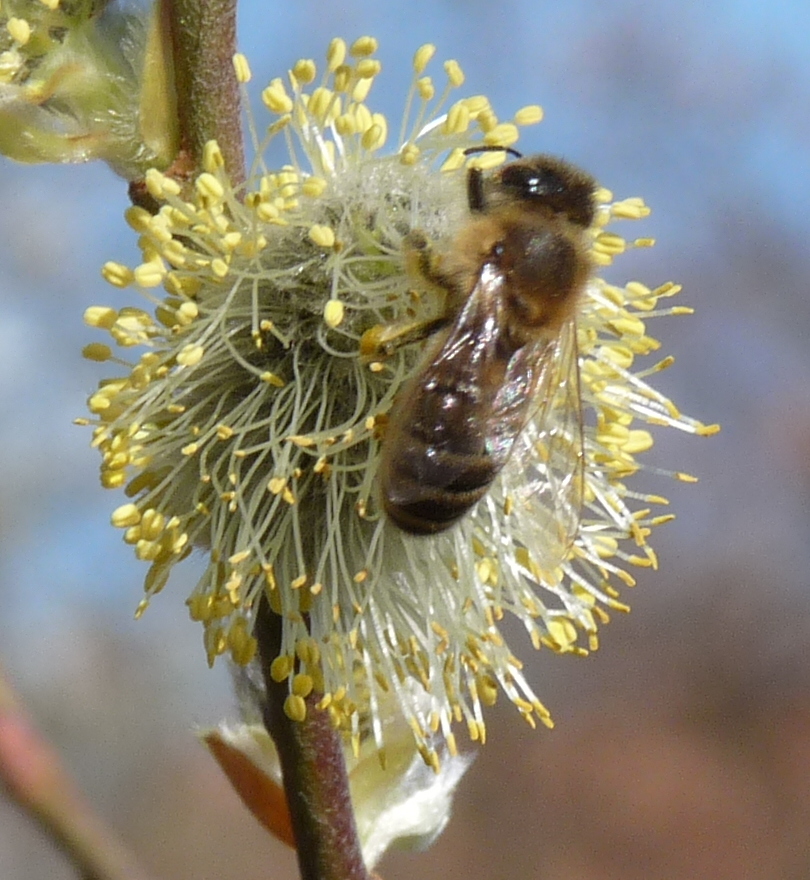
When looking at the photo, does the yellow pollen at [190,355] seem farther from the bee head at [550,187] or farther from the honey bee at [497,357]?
the bee head at [550,187]

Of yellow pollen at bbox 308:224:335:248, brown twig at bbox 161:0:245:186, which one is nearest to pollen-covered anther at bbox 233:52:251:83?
brown twig at bbox 161:0:245:186

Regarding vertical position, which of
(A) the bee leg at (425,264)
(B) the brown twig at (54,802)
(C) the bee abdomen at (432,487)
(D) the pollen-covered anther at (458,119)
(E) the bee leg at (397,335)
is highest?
(D) the pollen-covered anther at (458,119)

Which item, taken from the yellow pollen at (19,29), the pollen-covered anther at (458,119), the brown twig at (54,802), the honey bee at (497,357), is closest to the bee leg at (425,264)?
the honey bee at (497,357)

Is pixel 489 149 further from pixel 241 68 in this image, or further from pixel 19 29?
pixel 19 29

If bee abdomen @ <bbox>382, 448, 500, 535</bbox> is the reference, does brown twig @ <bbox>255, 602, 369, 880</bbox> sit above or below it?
below

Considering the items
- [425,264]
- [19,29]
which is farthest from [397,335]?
[19,29]

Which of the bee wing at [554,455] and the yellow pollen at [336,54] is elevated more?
the yellow pollen at [336,54]

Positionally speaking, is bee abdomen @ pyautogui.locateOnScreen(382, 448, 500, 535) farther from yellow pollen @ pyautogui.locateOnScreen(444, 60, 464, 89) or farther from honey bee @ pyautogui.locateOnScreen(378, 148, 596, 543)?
yellow pollen @ pyautogui.locateOnScreen(444, 60, 464, 89)

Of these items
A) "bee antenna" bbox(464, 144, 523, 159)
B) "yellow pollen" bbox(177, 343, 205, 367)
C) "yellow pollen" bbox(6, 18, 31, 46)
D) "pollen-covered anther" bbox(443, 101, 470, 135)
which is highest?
"yellow pollen" bbox(6, 18, 31, 46)
